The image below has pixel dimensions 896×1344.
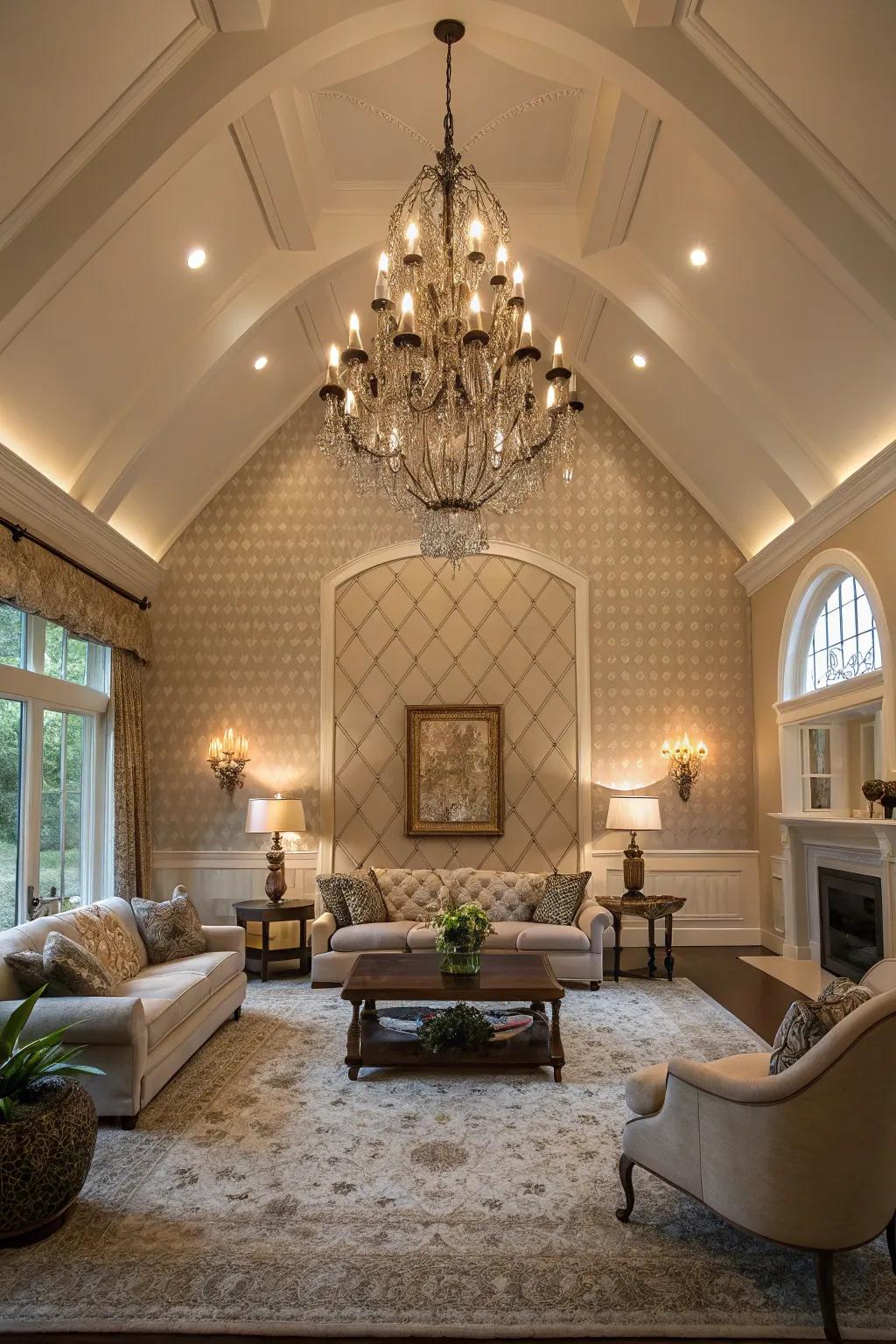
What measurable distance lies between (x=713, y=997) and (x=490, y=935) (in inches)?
61.9

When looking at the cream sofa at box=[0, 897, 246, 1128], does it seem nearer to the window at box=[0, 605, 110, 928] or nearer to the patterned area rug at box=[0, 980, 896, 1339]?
the patterned area rug at box=[0, 980, 896, 1339]

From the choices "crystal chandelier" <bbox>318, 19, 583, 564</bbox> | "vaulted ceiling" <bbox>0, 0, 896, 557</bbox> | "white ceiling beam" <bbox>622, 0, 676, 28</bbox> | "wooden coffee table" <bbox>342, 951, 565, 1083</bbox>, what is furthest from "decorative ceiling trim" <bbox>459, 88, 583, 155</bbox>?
"wooden coffee table" <bbox>342, 951, 565, 1083</bbox>

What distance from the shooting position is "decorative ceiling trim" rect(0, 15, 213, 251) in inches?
167

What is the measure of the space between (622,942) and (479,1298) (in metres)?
5.74

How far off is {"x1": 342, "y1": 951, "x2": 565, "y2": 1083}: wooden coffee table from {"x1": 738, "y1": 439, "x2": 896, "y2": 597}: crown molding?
3568mm

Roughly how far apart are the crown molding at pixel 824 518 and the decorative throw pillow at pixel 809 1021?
3763mm

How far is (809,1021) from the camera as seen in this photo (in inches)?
102

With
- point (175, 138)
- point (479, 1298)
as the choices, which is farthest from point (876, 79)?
point (479, 1298)

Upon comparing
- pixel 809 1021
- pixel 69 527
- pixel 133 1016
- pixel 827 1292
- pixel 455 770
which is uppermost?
pixel 69 527

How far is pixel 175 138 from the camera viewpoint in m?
4.49

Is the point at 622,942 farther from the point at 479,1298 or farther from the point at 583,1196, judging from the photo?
the point at 479,1298

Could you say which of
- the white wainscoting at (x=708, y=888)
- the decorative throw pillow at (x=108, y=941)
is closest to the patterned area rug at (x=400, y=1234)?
the decorative throw pillow at (x=108, y=941)

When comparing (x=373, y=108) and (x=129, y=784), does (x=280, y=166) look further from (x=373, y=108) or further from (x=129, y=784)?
(x=129, y=784)

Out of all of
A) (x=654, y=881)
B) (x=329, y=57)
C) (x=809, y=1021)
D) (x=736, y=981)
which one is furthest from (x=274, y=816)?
(x=809, y=1021)
